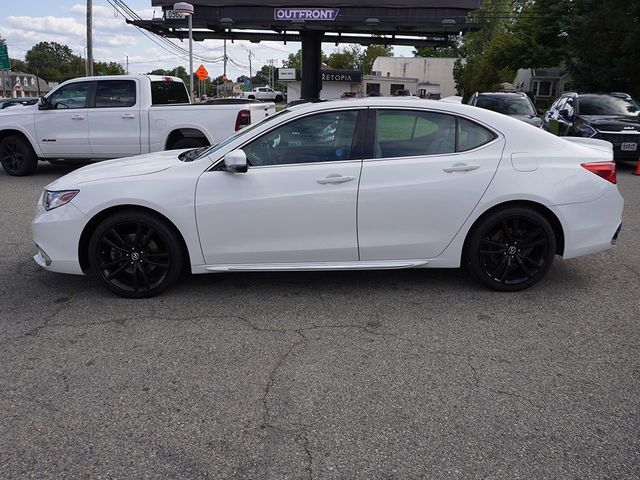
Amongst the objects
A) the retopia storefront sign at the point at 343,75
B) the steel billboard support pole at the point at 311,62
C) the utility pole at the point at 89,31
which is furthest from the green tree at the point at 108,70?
the steel billboard support pole at the point at 311,62

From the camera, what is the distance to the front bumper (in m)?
4.50

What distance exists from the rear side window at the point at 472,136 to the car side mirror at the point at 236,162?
1.77 meters

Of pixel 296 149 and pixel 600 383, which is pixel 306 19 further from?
pixel 600 383

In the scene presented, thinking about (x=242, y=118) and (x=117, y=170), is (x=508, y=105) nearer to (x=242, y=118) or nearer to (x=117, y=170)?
(x=242, y=118)

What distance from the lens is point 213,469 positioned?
2.61 metres

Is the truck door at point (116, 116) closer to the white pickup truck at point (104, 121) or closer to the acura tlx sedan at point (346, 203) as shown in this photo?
the white pickup truck at point (104, 121)

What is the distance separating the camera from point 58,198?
4562 mm

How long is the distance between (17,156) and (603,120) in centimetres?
1280

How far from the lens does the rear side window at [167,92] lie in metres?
10.8

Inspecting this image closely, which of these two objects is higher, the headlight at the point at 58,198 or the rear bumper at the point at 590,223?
the headlight at the point at 58,198

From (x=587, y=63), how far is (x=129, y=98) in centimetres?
2325

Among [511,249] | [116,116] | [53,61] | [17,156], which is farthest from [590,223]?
[53,61]

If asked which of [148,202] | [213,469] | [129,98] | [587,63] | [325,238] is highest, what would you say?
[587,63]

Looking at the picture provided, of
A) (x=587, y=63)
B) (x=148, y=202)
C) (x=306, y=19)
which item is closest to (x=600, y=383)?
(x=148, y=202)
